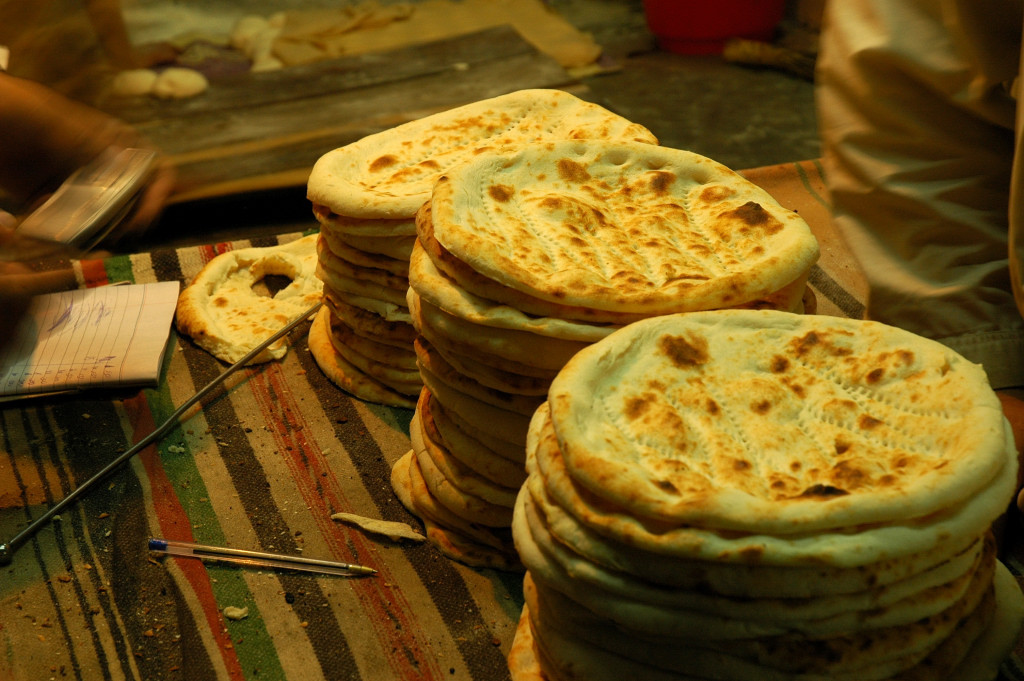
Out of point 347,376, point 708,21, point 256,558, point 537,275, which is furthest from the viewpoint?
point 708,21

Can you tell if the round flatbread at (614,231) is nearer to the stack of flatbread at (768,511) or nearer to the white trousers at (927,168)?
the stack of flatbread at (768,511)

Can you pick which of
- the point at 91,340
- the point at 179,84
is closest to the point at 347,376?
the point at 91,340

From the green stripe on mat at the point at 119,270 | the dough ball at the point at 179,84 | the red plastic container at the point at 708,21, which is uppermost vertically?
the dough ball at the point at 179,84

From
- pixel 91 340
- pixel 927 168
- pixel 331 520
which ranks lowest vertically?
pixel 331 520

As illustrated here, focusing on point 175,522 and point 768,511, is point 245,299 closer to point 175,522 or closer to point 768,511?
point 175,522

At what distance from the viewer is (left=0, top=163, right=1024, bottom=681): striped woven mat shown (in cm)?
162

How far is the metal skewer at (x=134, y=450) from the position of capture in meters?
1.88

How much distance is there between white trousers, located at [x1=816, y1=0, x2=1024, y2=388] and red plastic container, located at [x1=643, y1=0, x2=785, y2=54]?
3364 millimetres

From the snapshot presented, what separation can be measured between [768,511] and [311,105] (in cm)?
382

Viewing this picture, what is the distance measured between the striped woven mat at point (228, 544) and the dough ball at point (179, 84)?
2301mm

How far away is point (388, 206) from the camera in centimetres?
192

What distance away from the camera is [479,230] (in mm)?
1506

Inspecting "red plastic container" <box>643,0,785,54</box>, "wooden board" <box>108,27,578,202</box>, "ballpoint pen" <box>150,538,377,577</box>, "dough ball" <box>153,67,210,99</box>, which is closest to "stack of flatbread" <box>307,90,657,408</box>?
"ballpoint pen" <box>150,538,377,577</box>

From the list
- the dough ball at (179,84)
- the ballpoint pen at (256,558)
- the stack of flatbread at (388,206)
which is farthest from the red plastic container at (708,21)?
the ballpoint pen at (256,558)
